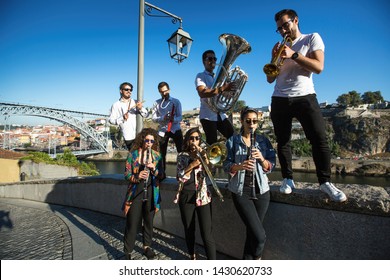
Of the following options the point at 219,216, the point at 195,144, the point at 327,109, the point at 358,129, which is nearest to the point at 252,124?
the point at 195,144

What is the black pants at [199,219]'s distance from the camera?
2.53m

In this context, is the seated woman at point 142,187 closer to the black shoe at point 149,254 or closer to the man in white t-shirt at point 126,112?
the black shoe at point 149,254

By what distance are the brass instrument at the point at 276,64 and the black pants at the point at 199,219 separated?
1.62m

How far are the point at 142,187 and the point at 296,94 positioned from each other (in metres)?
2.24

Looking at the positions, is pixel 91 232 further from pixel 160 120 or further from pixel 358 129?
pixel 358 129

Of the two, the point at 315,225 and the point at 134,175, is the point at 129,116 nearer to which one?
the point at 134,175

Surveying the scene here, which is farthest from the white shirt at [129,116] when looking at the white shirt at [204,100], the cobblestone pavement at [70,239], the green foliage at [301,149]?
the green foliage at [301,149]

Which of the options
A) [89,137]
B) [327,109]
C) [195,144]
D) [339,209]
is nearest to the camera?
[339,209]

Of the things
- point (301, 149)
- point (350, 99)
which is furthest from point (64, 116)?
point (350, 99)

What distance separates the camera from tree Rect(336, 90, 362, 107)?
9031 cm

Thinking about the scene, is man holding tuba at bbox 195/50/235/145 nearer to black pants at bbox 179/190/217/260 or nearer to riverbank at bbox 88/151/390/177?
black pants at bbox 179/190/217/260

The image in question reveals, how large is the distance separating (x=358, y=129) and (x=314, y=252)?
8281 centimetres

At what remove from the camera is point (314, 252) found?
2188mm

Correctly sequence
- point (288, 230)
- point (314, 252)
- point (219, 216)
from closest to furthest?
1. point (314, 252)
2. point (288, 230)
3. point (219, 216)
